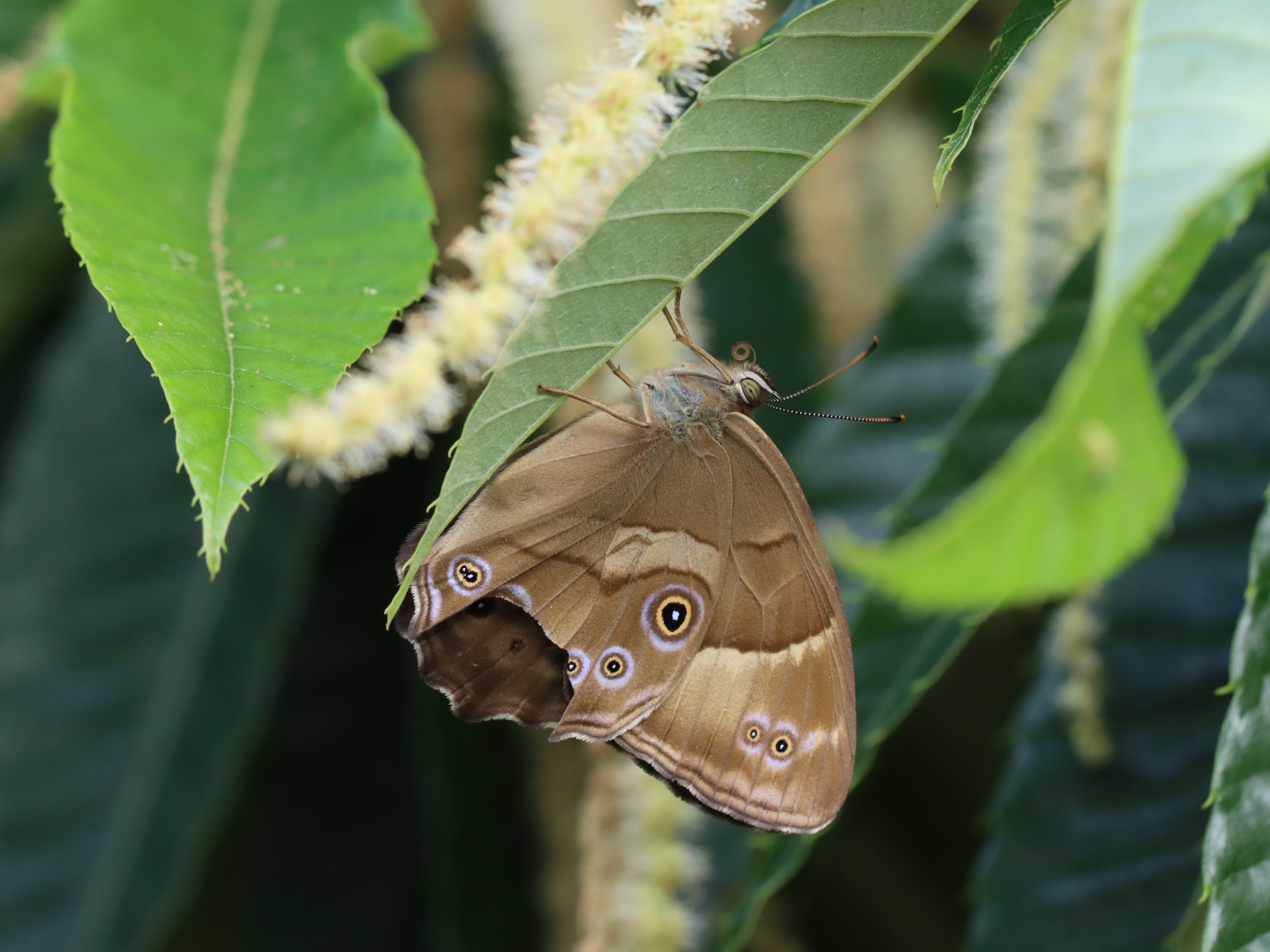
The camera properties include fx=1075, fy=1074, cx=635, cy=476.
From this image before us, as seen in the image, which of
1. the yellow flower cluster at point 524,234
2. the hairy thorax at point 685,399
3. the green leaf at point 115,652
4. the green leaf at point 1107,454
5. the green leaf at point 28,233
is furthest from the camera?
the green leaf at point 28,233

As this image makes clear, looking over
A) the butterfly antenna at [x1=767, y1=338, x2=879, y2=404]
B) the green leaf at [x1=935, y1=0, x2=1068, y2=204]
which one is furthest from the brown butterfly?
the green leaf at [x1=935, y1=0, x2=1068, y2=204]

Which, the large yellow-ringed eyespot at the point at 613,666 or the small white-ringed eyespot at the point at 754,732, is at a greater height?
the large yellow-ringed eyespot at the point at 613,666

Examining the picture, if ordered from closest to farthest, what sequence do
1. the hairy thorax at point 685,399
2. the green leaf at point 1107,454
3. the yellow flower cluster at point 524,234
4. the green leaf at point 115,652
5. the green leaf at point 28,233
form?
the green leaf at point 1107,454, the yellow flower cluster at point 524,234, the hairy thorax at point 685,399, the green leaf at point 115,652, the green leaf at point 28,233

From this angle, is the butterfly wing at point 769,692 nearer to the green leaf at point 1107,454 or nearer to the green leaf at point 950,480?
the green leaf at point 950,480

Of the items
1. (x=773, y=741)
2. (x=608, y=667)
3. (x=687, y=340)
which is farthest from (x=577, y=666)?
(x=687, y=340)

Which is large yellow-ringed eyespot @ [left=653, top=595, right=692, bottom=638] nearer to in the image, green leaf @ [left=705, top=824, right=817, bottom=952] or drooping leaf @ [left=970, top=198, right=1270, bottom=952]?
green leaf @ [left=705, top=824, right=817, bottom=952]

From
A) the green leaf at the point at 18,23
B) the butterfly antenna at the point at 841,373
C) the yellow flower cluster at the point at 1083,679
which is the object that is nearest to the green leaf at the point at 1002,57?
the butterfly antenna at the point at 841,373

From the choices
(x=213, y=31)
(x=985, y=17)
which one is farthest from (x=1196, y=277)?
(x=985, y=17)

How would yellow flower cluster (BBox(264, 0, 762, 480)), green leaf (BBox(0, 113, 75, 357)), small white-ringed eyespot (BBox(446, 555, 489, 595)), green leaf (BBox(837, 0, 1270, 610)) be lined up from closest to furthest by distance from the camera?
green leaf (BBox(837, 0, 1270, 610))
yellow flower cluster (BBox(264, 0, 762, 480))
small white-ringed eyespot (BBox(446, 555, 489, 595))
green leaf (BBox(0, 113, 75, 357))

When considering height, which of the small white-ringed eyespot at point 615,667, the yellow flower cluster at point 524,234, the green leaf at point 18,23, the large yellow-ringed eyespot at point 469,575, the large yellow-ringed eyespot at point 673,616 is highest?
the yellow flower cluster at point 524,234
